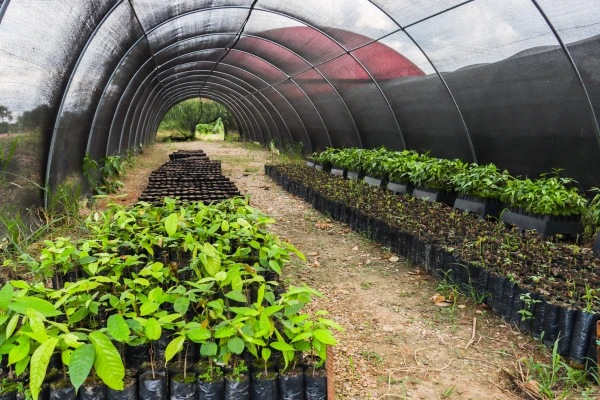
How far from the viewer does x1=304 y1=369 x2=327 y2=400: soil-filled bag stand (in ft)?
6.57

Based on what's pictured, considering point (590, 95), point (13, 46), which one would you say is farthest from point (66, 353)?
point (590, 95)

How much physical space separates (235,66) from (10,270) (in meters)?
11.4

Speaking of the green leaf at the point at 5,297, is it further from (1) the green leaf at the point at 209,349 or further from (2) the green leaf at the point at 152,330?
(1) the green leaf at the point at 209,349

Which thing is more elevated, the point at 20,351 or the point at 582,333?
the point at 20,351

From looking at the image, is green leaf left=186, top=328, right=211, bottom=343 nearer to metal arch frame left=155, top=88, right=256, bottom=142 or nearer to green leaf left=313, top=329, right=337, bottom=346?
green leaf left=313, top=329, right=337, bottom=346

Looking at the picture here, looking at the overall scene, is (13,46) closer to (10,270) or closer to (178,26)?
(10,270)

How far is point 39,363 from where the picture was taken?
5.49ft

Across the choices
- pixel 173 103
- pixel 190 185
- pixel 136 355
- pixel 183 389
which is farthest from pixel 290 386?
pixel 173 103

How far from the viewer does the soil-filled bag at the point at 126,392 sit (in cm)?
192

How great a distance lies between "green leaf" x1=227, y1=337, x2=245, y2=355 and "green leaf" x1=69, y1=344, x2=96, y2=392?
51cm

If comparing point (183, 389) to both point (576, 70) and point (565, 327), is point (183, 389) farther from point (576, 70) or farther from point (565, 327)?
point (576, 70)

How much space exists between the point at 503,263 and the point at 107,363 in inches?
117

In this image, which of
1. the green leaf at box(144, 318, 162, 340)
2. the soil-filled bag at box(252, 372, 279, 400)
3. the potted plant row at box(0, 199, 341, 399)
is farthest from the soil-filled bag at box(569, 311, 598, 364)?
the green leaf at box(144, 318, 162, 340)

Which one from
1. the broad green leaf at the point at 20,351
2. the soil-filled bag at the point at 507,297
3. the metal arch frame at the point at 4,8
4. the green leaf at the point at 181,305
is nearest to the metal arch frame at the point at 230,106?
the metal arch frame at the point at 4,8
